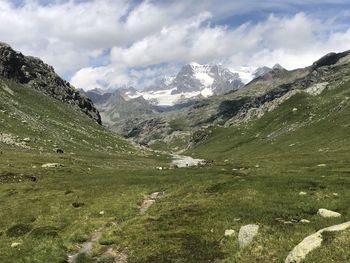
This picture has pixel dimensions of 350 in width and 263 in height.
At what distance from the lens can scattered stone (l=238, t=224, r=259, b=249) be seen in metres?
29.9

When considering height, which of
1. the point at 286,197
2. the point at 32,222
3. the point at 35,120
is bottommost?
the point at 286,197

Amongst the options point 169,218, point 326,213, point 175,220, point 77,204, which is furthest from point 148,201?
point 326,213

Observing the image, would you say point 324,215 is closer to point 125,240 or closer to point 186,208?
point 186,208

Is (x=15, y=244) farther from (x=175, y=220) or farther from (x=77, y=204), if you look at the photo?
(x=77, y=204)

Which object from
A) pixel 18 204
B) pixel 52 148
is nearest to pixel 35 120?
pixel 52 148

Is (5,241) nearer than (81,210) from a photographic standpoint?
Yes

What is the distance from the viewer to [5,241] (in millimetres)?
41156

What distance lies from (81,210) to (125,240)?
17.2 meters

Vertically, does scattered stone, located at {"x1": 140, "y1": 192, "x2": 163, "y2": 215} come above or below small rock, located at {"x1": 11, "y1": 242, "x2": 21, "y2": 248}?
below

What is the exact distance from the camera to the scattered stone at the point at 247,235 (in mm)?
29925

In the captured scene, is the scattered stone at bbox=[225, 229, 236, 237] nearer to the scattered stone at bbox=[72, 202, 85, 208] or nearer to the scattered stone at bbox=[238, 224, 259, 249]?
the scattered stone at bbox=[238, 224, 259, 249]

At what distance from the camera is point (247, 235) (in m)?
30.5

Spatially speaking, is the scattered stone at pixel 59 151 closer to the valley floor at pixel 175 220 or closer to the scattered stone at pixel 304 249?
the valley floor at pixel 175 220

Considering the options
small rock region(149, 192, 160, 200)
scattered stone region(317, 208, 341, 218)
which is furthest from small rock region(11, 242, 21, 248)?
scattered stone region(317, 208, 341, 218)
